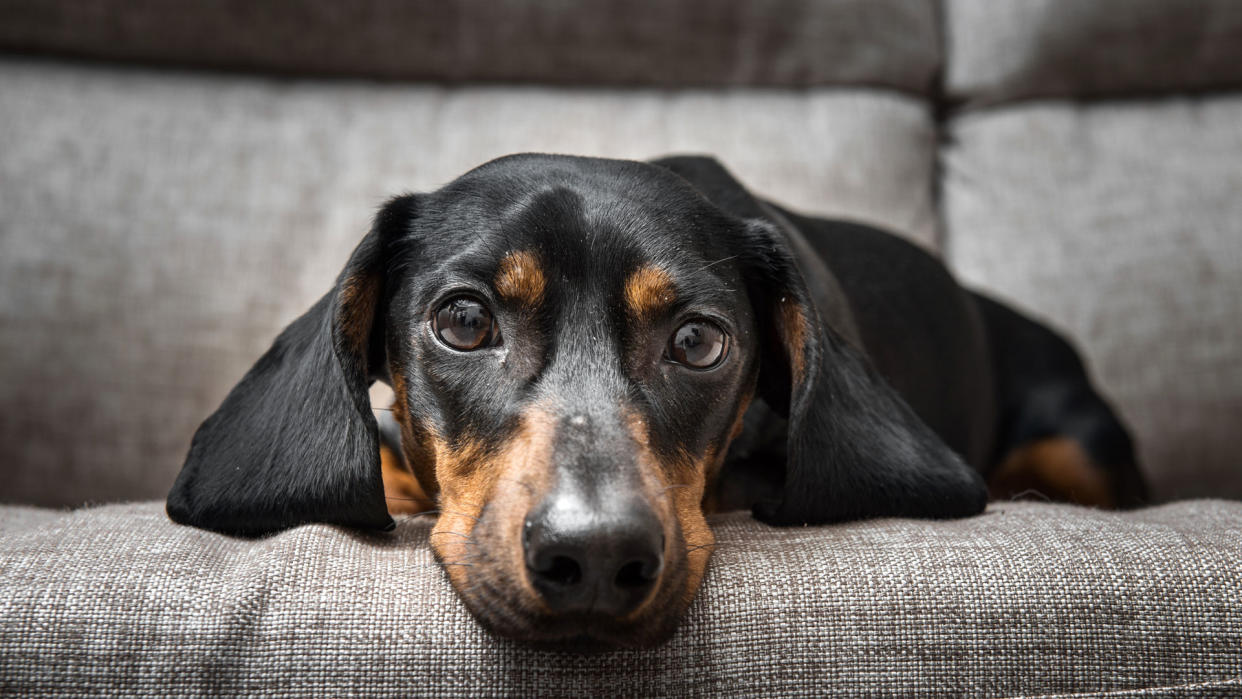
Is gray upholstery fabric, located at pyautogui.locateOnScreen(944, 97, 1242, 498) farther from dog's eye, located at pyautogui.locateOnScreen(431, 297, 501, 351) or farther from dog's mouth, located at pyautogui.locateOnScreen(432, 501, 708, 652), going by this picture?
dog's mouth, located at pyautogui.locateOnScreen(432, 501, 708, 652)

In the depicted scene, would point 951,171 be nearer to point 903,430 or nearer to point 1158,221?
point 1158,221

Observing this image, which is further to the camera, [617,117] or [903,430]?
[617,117]

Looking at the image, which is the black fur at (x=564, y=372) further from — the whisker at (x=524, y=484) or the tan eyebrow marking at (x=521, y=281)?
the whisker at (x=524, y=484)

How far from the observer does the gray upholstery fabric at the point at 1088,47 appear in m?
3.39

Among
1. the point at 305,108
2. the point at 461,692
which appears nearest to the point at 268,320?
the point at 305,108

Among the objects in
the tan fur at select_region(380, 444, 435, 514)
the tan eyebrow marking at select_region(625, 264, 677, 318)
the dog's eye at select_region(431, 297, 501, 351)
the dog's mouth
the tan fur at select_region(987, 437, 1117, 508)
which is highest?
the tan eyebrow marking at select_region(625, 264, 677, 318)

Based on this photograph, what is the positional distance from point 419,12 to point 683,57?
944 mm

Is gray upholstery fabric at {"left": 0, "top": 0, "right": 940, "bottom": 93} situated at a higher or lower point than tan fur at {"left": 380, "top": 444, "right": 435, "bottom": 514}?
higher

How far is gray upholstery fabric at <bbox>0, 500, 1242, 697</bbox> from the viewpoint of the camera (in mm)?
1272

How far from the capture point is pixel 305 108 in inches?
130

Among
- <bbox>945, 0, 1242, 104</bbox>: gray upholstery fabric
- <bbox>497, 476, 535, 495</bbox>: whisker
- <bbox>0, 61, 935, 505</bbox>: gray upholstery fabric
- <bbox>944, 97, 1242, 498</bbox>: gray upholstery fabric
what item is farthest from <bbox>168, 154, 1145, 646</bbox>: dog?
<bbox>945, 0, 1242, 104</bbox>: gray upholstery fabric

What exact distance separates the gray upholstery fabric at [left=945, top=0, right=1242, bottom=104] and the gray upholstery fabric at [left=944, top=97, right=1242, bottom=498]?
0.09 meters

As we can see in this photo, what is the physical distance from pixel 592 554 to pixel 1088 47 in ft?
10.3

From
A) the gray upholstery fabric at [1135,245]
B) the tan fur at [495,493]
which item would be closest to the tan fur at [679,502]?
the tan fur at [495,493]
